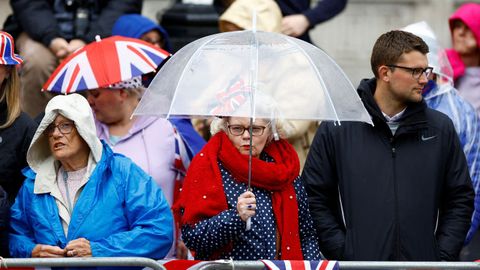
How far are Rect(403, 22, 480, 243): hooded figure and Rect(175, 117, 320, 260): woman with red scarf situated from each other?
5.58ft

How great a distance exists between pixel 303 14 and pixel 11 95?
3.21 m

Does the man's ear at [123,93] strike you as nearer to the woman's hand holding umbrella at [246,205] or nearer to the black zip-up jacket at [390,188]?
the black zip-up jacket at [390,188]

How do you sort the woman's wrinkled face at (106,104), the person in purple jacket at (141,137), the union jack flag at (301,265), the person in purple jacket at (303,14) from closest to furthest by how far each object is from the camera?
the union jack flag at (301,265)
the person in purple jacket at (141,137)
the woman's wrinkled face at (106,104)
the person in purple jacket at (303,14)

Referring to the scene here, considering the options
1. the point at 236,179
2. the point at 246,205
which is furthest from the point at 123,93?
the point at 246,205

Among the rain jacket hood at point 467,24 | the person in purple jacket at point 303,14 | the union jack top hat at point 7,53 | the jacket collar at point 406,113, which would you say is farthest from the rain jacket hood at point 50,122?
the rain jacket hood at point 467,24

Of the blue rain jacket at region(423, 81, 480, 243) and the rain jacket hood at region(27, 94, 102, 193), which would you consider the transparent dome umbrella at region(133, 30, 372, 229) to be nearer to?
the rain jacket hood at region(27, 94, 102, 193)

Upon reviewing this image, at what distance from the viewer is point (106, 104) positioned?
379 inches

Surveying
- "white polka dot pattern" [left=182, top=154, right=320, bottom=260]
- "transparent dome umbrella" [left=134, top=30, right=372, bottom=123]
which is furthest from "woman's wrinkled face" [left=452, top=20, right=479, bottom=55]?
"white polka dot pattern" [left=182, top=154, right=320, bottom=260]

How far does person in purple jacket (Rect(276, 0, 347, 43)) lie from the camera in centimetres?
1119

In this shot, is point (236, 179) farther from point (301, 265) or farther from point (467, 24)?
point (467, 24)

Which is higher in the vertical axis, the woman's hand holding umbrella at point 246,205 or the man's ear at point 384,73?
the man's ear at point 384,73

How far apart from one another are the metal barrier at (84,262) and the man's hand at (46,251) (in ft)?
1.92

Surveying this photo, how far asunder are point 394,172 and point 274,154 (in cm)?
78

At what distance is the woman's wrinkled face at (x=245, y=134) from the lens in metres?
8.26
